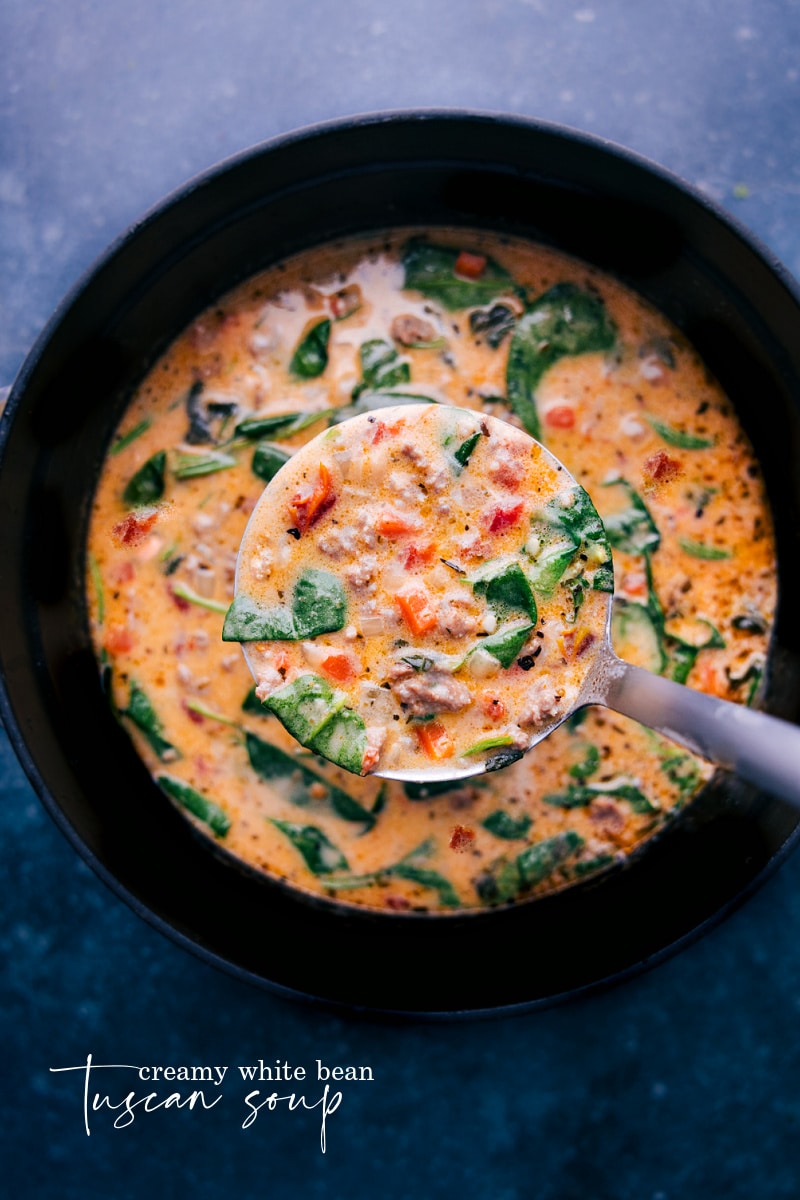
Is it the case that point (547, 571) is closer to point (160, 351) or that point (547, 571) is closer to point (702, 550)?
point (702, 550)

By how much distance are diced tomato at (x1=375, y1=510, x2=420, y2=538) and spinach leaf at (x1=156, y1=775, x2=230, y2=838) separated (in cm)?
→ 134

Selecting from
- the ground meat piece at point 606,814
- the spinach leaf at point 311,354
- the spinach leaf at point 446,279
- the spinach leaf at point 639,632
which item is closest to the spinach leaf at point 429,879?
the ground meat piece at point 606,814

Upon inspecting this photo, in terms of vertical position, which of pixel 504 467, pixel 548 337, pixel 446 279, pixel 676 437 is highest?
pixel 446 279

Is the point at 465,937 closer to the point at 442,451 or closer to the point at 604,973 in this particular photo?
the point at 604,973

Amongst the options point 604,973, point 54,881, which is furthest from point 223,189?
point 604,973

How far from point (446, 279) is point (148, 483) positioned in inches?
51.9

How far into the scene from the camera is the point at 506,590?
9.09 ft

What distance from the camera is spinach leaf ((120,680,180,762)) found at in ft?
11.4

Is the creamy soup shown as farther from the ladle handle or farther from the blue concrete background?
the blue concrete background

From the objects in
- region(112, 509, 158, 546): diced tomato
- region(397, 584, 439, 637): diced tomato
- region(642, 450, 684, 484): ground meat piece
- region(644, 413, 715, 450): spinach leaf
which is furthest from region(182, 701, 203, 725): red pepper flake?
region(644, 413, 715, 450): spinach leaf

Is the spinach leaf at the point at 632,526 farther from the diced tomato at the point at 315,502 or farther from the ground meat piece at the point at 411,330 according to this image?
the diced tomato at the point at 315,502

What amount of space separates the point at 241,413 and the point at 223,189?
0.74 metres

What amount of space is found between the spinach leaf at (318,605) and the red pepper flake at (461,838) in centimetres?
107

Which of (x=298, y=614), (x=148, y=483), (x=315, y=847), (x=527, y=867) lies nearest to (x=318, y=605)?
(x=298, y=614)
